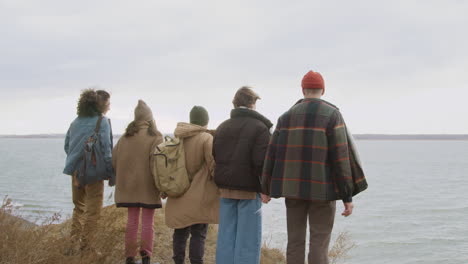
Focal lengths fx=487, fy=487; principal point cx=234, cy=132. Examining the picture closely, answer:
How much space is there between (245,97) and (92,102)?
181 cm

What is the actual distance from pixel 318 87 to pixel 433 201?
40.9 metres

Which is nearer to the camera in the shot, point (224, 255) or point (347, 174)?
point (347, 174)

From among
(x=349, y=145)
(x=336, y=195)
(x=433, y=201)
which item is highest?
(x=349, y=145)

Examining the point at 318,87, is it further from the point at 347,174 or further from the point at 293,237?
the point at 293,237

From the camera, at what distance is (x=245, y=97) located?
4828 millimetres

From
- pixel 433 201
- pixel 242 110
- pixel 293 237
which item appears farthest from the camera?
pixel 433 201

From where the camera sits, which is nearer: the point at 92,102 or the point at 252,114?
the point at 252,114

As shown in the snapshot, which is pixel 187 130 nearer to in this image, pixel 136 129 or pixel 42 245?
pixel 136 129

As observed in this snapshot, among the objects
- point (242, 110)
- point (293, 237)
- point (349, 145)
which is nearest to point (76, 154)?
point (242, 110)

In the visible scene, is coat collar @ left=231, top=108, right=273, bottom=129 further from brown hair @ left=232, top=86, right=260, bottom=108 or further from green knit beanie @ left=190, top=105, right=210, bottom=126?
green knit beanie @ left=190, top=105, right=210, bottom=126

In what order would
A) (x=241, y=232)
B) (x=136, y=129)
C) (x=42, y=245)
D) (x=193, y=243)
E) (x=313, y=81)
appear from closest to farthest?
(x=313, y=81) < (x=42, y=245) < (x=241, y=232) < (x=193, y=243) < (x=136, y=129)

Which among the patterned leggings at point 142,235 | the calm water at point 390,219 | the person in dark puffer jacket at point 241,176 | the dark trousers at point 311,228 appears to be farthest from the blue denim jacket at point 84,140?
the calm water at point 390,219

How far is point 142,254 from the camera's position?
17.5 feet

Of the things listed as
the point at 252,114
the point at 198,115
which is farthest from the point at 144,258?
the point at 252,114
